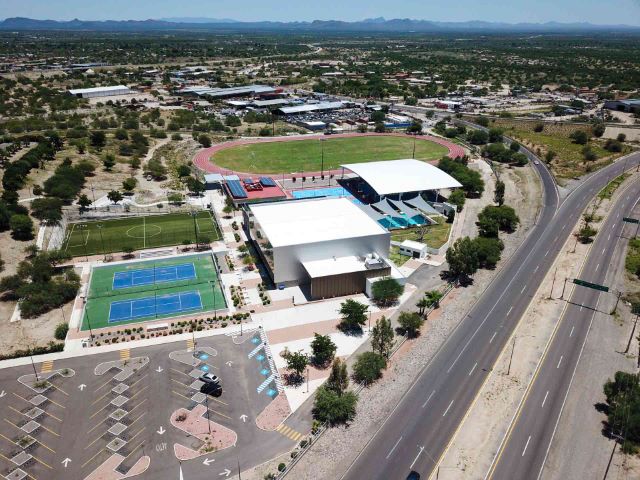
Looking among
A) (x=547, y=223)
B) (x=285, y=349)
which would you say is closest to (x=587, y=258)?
(x=547, y=223)

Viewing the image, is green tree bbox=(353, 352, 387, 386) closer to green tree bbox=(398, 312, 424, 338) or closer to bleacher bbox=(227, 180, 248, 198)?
green tree bbox=(398, 312, 424, 338)

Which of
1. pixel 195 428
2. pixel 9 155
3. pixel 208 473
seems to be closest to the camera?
pixel 208 473

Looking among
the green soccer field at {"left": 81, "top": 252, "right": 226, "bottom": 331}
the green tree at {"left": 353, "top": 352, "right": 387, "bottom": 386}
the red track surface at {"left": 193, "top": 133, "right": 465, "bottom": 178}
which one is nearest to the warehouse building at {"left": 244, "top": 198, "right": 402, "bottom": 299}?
the green soccer field at {"left": 81, "top": 252, "right": 226, "bottom": 331}

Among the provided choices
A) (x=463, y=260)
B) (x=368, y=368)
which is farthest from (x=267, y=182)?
(x=368, y=368)

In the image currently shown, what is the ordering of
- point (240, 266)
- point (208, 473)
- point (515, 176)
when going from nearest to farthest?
point (208, 473)
point (240, 266)
point (515, 176)

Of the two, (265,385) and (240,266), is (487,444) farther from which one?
(240,266)

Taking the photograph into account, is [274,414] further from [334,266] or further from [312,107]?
[312,107]
